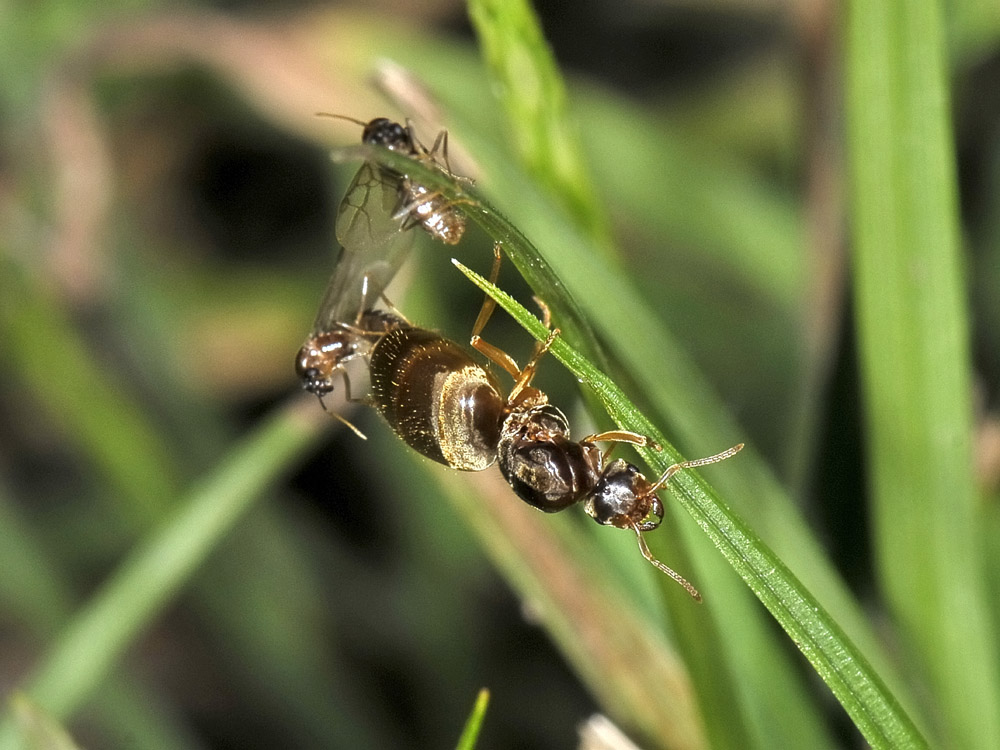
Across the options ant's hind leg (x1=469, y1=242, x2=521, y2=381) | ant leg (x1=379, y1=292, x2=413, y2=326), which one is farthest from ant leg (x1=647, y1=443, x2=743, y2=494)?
ant leg (x1=379, y1=292, x2=413, y2=326)

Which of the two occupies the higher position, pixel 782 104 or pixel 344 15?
pixel 344 15

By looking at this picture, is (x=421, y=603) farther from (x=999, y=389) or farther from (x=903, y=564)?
(x=903, y=564)

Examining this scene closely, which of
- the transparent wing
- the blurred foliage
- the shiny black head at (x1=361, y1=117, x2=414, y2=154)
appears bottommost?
the blurred foliage

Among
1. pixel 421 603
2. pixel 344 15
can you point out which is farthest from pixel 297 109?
pixel 421 603

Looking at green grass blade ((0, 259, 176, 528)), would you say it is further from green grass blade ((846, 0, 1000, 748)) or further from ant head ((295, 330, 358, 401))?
green grass blade ((846, 0, 1000, 748))

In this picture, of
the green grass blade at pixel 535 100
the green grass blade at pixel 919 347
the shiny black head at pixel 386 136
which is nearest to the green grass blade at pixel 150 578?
the shiny black head at pixel 386 136

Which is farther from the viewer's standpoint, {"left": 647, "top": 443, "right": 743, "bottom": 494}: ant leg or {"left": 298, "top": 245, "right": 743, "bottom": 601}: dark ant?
{"left": 298, "top": 245, "right": 743, "bottom": 601}: dark ant
